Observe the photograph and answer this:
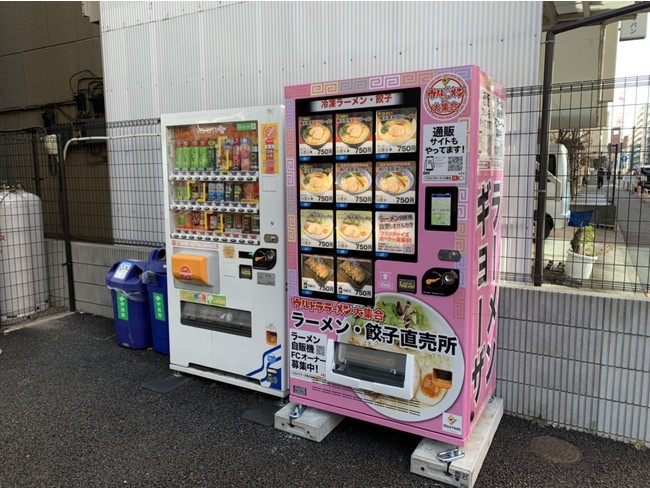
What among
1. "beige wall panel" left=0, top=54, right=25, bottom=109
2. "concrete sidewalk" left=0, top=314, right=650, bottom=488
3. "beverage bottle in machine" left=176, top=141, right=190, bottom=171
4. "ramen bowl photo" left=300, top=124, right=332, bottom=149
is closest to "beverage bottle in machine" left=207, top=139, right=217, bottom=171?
"beverage bottle in machine" left=176, top=141, right=190, bottom=171

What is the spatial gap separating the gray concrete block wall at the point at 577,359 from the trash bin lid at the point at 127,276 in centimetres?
369

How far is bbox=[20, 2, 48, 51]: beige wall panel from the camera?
696 centimetres

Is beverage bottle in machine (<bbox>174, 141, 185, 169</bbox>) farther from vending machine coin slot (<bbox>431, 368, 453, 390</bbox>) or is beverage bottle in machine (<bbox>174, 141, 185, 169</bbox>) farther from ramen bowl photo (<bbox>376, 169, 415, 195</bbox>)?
vending machine coin slot (<bbox>431, 368, 453, 390</bbox>)

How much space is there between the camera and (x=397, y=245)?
312cm

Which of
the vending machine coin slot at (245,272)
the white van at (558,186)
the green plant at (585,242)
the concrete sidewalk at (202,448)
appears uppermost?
the white van at (558,186)

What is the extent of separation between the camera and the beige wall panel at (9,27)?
731cm

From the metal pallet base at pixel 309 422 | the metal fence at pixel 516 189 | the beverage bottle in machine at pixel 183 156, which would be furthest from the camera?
the beverage bottle in machine at pixel 183 156

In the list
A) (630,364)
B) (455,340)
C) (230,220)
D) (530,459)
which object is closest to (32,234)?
(230,220)

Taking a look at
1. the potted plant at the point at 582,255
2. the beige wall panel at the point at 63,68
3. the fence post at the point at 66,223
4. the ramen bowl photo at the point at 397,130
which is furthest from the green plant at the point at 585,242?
the beige wall panel at the point at 63,68

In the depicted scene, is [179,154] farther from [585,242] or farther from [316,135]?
[585,242]

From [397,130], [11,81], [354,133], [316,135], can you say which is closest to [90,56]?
[11,81]

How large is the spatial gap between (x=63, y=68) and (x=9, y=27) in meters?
1.62

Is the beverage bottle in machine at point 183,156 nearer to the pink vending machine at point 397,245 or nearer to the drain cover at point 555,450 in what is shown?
the pink vending machine at point 397,245

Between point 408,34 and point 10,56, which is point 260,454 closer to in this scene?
point 408,34
